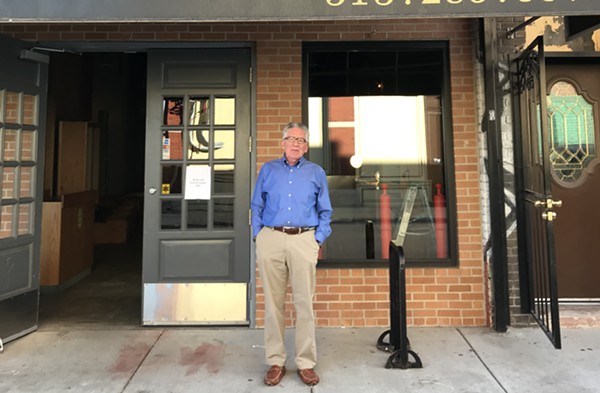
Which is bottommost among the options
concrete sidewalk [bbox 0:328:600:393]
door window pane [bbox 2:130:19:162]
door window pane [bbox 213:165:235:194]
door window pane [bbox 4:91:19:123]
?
concrete sidewalk [bbox 0:328:600:393]

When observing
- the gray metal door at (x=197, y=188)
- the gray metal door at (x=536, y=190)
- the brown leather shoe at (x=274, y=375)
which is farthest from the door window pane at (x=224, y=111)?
the gray metal door at (x=536, y=190)

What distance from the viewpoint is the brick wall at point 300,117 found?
13.5ft

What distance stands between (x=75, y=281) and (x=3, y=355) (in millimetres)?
2564

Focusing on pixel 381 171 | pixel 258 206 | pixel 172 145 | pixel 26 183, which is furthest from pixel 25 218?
pixel 381 171

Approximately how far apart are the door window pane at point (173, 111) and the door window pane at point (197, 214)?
2.69 ft

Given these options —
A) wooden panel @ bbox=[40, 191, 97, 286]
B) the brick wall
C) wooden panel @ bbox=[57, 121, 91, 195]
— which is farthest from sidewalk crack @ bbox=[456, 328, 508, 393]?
wooden panel @ bbox=[57, 121, 91, 195]

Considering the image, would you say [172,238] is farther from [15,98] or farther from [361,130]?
[361,130]

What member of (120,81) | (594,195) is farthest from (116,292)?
(120,81)

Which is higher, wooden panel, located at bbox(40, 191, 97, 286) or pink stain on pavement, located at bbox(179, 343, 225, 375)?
wooden panel, located at bbox(40, 191, 97, 286)

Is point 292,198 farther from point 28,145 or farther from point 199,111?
point 28,145

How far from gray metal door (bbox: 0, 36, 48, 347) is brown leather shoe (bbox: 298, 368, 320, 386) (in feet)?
8.93

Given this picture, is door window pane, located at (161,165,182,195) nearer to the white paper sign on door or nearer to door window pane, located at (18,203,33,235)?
the white paper sign on door

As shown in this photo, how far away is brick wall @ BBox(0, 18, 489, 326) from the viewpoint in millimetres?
4129

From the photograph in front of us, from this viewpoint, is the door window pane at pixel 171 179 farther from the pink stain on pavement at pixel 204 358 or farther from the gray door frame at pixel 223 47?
the pink stain on pavement at pixel 204 358
